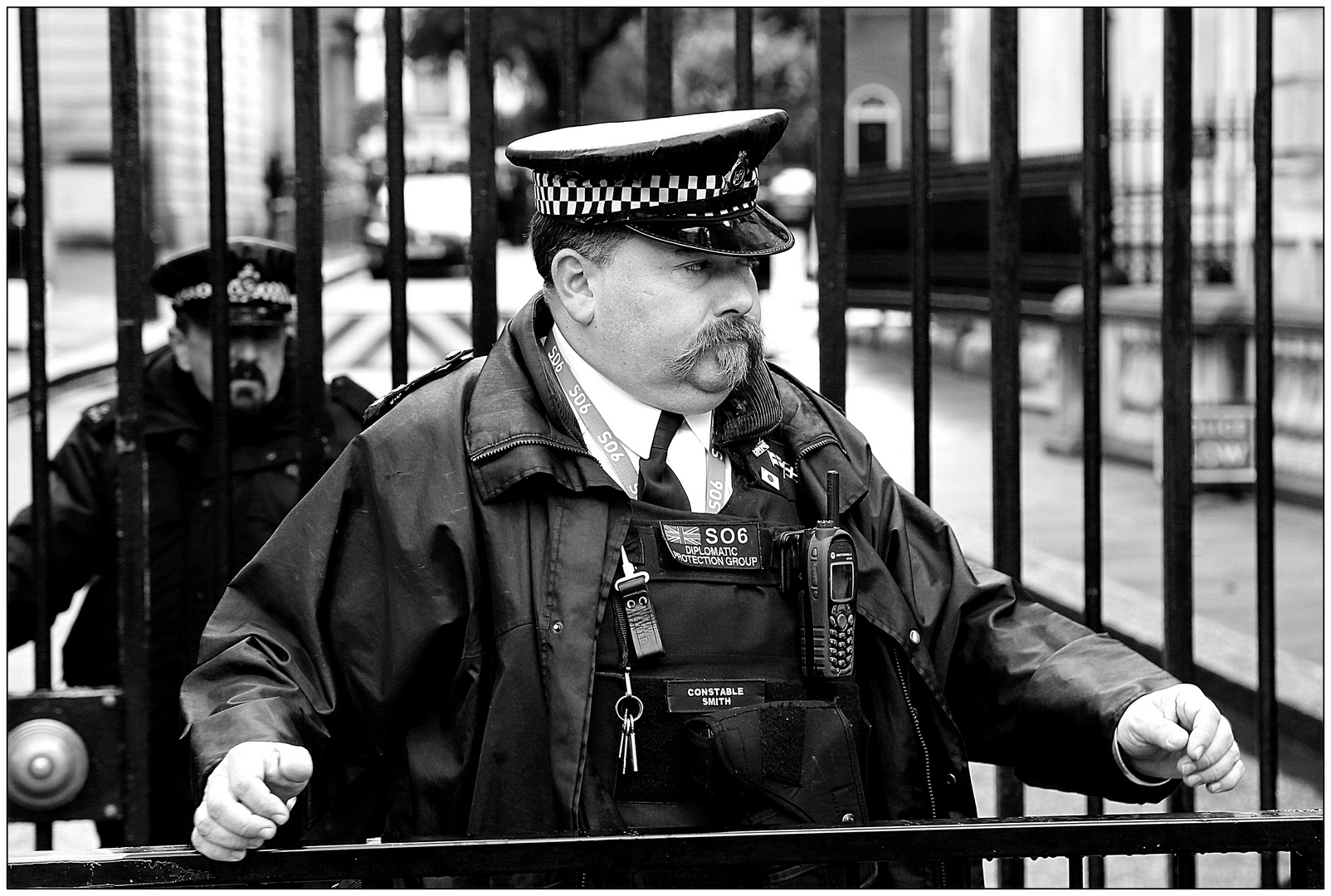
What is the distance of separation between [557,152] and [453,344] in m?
13.6

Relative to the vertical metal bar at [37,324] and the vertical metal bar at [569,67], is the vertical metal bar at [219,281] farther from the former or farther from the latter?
the vertical metal bar at [569,67]

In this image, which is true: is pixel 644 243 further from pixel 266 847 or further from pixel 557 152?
pixel 266 847

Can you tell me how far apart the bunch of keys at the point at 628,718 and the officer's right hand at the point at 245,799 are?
0.49 m

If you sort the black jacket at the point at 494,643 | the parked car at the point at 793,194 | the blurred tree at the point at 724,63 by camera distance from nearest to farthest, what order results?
the black jacket at the point at 494,643
the parked car at the point at 793,194
the blurred tree at the point at 724,63

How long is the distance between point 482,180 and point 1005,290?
106 cm

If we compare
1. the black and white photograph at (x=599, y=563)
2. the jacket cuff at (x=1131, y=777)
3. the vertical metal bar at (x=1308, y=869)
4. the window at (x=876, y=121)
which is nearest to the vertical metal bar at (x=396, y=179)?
the black and white photograph at (x=599, y=563)

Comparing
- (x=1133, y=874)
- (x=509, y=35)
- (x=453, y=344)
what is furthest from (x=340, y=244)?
(x=1133, y=874)

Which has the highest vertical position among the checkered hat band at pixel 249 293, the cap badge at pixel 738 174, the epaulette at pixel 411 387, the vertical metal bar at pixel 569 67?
the vertical metal bar at pixel 569 67

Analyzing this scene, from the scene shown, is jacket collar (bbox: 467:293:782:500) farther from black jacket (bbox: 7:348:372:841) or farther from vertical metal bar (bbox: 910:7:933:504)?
black jacket (bbox: 7:348:372:841)

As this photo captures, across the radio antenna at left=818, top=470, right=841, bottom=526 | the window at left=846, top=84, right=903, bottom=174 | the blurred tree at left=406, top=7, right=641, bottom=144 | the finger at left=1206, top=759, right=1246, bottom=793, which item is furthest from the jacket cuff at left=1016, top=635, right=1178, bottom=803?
the window at left=846, top=84, right=903, bottom=174

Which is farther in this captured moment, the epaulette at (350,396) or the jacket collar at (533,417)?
the epaulette at (350,396)

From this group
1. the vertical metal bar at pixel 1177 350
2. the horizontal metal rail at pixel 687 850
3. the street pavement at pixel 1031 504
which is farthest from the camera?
the street pavement at pixel 1031 504

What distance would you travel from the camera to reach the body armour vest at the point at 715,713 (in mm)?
2389

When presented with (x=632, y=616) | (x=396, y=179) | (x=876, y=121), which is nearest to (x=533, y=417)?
(x=632, y=616)
